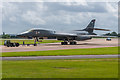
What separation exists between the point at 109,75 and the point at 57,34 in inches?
1827

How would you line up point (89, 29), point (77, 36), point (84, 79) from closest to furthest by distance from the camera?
1. point (84, 79)
2. point (77, 36)
3. point (89, 29)

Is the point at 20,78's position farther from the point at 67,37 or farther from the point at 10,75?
the point at 67,37

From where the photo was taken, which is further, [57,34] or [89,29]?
[89,29]

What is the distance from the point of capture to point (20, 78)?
13.5 metres

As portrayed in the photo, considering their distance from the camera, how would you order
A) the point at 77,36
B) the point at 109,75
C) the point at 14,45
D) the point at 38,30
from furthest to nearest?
the point at 77,36 < the point at 38,30 < the point at 14,45 < the point at 109,75

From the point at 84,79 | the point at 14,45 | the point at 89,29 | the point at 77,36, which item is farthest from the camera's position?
the point at 89,29

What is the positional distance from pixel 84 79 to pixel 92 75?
1375 millimetres

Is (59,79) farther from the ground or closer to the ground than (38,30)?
closer to the ground

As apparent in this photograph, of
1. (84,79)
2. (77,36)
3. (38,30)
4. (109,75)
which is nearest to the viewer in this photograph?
(84,79)

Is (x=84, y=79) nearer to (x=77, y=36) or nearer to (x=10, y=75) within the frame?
(x=10, y=75)

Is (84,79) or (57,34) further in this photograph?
(57,34)

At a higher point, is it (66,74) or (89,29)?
(89,29)

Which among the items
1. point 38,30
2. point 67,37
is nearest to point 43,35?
point 38,30

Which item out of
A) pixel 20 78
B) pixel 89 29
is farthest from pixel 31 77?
pixel 89 29
